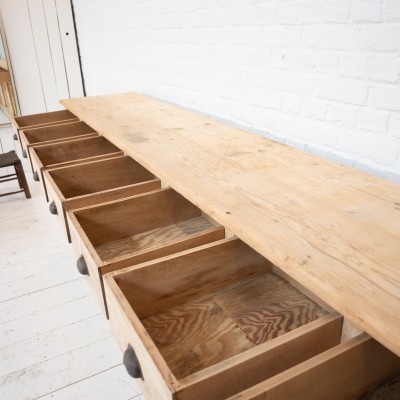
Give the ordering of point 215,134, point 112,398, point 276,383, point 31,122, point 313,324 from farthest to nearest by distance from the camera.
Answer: point 31,122 < point 215,134 < point 112,398 < point 313,324 < point 276,383

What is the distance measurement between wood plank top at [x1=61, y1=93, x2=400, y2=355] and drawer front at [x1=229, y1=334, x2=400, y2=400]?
10cm

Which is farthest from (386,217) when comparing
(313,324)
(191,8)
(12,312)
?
(12,312)

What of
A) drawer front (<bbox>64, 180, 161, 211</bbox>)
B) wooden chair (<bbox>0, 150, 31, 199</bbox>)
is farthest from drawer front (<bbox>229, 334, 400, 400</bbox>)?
wooden chair (<bbox>0, 150, 31, 199</bbox>)

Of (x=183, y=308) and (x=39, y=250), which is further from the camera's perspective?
(x=39, y=250)

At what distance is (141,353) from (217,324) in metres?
0.38

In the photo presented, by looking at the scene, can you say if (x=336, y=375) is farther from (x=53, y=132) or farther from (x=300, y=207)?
(x=53, y=132)

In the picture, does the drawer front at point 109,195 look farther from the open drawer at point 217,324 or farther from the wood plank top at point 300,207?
the open drawer at point 217,324

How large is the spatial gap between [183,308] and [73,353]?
90 cm

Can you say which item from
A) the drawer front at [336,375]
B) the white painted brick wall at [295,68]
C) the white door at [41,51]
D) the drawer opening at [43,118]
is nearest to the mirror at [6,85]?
the white door at [41,51]

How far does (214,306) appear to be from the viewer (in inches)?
44.6

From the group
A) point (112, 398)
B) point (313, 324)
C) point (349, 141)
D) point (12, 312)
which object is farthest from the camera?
point (12, 312)

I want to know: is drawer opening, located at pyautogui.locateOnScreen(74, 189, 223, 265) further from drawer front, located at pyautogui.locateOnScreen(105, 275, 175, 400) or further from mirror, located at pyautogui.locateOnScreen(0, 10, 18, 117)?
mirror, located at pyautogui.locateOnScreen(0, 10, 18, 117)

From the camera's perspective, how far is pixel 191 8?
2047 millimetres

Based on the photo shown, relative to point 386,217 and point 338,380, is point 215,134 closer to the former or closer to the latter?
point 386,217
